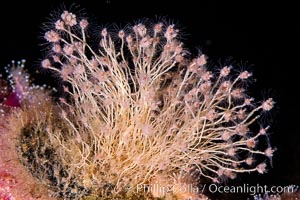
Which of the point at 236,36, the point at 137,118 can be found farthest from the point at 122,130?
the point at 236,36

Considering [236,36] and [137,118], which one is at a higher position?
[236,36]

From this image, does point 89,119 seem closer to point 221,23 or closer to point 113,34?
point 113,34

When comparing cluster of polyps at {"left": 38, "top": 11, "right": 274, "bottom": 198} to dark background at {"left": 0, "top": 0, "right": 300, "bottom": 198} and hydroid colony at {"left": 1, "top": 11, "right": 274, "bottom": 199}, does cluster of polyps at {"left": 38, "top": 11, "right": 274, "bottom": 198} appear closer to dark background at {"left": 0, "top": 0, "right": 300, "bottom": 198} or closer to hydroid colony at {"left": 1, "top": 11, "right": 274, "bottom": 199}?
hydroid colony at {"left": 1, "top": 11, "right": 274, "bottom": 199}

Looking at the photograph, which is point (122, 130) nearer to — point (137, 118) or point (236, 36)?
point (137, 118)

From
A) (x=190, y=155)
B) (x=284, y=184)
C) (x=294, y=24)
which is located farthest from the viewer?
(x=294, y=24)

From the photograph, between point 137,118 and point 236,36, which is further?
point 236,36

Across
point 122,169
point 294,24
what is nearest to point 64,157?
point 122,169

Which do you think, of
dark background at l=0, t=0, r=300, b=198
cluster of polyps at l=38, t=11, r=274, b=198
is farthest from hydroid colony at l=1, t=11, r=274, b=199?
dark background at l=0, t=0, r=300, b=198

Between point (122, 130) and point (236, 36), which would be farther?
point (236, 36)

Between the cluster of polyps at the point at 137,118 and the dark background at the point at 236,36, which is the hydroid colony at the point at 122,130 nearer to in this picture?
the cluster of polyps at the point at 137,118
